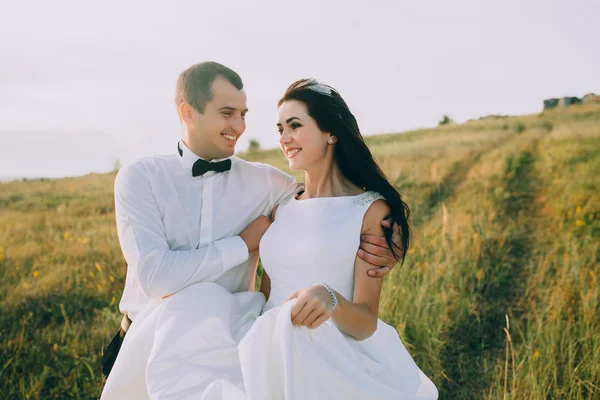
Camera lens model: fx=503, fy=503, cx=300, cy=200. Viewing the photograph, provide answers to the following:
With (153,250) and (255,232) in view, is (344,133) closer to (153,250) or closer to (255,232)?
(255,232)

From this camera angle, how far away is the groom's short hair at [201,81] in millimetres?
3199

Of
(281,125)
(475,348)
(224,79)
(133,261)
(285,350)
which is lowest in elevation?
(475,348)

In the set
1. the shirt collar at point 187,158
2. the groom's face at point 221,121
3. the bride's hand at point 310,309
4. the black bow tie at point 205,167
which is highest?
the groom's face at point 221,121

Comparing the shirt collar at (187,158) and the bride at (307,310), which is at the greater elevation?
the shirt collar at (187,158)

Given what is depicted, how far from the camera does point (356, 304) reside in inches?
105

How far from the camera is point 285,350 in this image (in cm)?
207

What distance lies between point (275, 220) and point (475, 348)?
2809 millimetres

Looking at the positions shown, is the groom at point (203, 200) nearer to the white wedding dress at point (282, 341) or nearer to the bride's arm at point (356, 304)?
the bride's arm at point (356, 304)

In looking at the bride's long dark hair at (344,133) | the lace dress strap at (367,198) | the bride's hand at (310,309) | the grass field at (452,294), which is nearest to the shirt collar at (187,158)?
the bride's long dark hair at (344,133)

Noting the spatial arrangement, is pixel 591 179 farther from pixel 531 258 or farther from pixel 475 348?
pixel 475 348

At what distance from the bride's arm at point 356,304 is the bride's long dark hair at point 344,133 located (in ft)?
0.48

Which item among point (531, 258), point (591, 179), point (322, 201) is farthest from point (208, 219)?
point (591, 179)

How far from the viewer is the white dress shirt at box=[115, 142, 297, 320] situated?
2709 mm

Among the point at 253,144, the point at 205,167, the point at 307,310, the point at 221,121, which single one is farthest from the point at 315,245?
the point at 253,144
